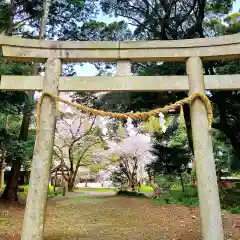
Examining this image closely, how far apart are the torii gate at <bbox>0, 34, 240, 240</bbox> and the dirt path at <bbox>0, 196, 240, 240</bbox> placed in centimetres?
285

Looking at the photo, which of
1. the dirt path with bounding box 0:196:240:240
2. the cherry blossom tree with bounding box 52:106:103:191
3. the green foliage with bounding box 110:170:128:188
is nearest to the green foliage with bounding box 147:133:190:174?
the green foliage with bounding box 110:170:128:188

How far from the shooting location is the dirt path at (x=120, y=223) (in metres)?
6.84

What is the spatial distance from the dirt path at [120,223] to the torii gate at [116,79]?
285 cm

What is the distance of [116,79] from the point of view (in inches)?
184

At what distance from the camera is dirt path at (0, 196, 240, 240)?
684 cm

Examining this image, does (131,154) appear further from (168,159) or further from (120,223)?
(120,223)

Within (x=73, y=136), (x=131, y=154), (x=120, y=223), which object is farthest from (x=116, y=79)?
(x=73, y=136)

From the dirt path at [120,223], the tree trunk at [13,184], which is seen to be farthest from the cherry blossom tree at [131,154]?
the tree trunk at [13,184]

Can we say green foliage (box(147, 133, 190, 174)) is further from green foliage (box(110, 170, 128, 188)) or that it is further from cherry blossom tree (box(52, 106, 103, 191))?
cherry blossom tree (box(52, 106, 103, 191))

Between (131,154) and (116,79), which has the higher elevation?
(131,154)

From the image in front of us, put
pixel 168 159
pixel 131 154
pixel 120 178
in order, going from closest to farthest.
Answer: pixel 168 159 → pixel 131 154 → pixel 120 178

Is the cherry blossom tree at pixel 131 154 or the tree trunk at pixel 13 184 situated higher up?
the cherry blossom tree at pixel 131 154

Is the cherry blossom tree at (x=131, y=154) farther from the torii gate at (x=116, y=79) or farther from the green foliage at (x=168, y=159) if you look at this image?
the torii gate at (x=116, y=79)

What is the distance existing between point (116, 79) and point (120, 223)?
5596 mm
